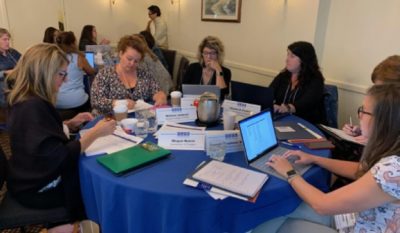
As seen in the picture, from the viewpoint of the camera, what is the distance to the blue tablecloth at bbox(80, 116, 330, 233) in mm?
1176

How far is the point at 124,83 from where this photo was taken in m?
2.44

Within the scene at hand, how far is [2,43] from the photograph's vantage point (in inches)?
147

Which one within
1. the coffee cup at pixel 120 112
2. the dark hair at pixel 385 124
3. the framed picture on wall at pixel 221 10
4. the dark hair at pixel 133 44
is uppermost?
the framed picture on wall at pixel 221 10

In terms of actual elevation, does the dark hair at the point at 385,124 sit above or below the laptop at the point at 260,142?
above

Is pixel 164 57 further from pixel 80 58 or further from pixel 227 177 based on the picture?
pixel 227 177

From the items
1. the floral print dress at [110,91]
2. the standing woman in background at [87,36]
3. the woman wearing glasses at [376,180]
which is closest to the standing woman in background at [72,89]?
the floral print dress at [110,91]

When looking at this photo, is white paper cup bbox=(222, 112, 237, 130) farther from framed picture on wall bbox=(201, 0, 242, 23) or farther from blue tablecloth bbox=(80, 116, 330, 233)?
framed picture on wall bbox=(201, 0, 242, 23)

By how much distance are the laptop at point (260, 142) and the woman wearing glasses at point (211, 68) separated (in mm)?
1243

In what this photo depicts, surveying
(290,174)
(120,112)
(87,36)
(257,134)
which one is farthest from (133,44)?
(87,36)

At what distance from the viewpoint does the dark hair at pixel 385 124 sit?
3.43 ft

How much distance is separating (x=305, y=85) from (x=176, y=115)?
4.17ft

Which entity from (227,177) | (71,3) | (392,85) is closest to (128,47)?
(227,177)

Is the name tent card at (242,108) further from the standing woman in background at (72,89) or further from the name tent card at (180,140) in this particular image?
the standing woman in background at (72,89)

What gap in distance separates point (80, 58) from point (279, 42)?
7.43 feet
